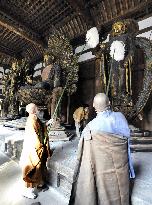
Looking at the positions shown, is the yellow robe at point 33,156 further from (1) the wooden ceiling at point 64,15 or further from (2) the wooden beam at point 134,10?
(2) the wooden beam at point 134,10

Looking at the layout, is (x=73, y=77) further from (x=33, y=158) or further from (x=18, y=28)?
(x=33, y=158)

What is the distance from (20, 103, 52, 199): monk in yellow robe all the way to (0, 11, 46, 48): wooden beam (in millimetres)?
4985

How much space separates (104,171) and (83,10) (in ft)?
17.8

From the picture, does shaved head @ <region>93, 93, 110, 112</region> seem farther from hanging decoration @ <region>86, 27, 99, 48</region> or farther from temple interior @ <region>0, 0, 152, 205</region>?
hanging decoration @ <region>86, 27, 99, 48</region>

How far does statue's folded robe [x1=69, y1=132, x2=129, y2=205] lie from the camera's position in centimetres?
240

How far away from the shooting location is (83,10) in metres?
6.31

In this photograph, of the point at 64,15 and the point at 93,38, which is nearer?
the point at 93,38

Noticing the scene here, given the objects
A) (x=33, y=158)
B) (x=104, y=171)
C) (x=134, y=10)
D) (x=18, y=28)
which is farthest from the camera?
(x=18, y=28)

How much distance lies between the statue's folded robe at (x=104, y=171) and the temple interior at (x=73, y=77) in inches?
9.5

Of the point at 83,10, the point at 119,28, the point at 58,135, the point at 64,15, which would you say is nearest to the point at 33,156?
the point at 58,135

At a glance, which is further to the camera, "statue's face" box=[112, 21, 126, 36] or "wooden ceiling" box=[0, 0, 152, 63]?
"wooden ceiling" box=[0, 0, 152, 63]

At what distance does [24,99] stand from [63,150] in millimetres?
3617

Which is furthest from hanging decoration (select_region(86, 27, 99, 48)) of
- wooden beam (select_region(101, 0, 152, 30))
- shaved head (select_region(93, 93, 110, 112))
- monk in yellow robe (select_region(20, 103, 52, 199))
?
shaved head (select_region(93, 93, 110, 112))

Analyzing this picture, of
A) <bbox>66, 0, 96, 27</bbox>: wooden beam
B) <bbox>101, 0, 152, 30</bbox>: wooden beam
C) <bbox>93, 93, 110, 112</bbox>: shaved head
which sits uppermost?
<bbox>66, 0, 96, 27</bbox>: wooden beam
